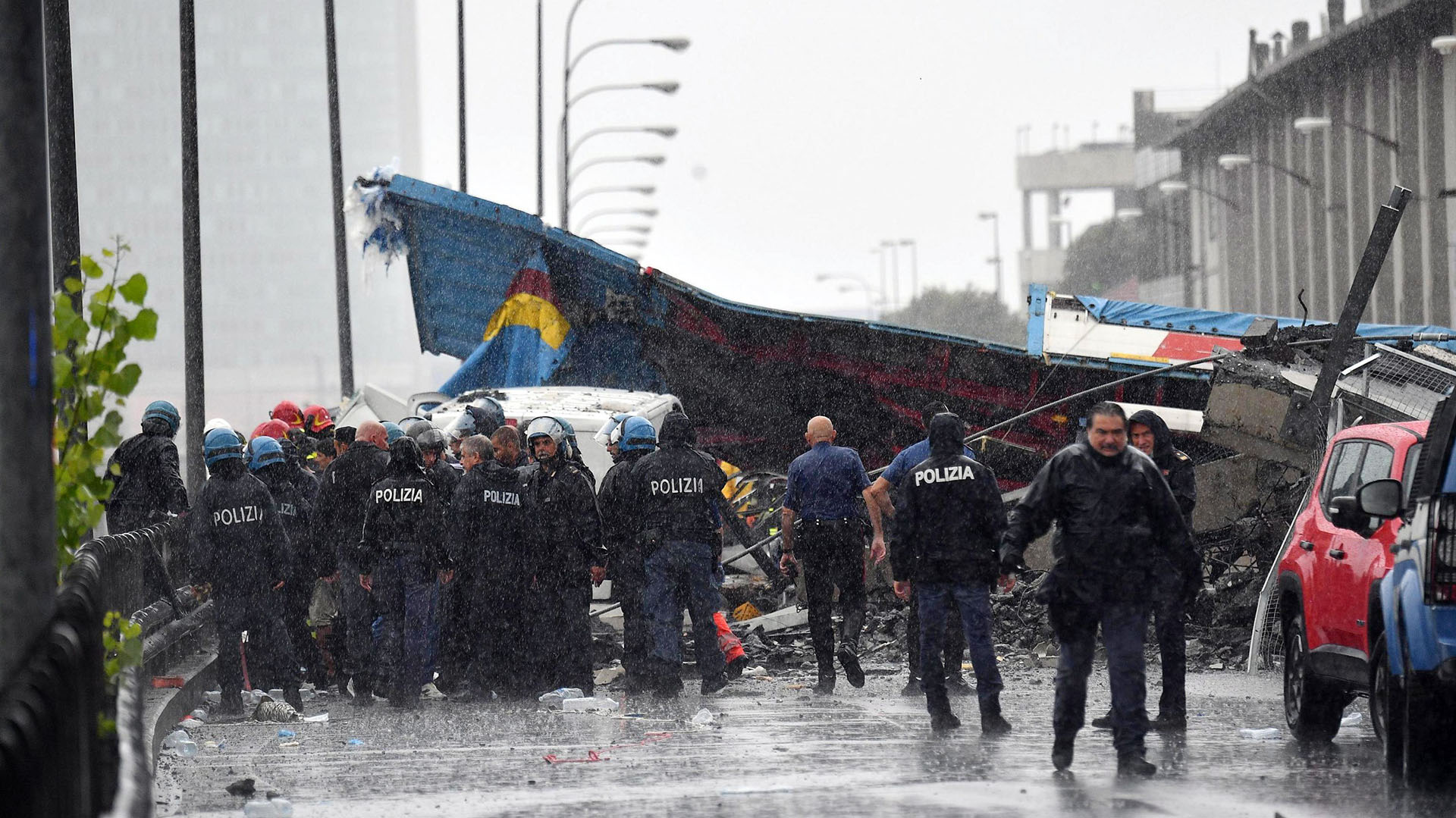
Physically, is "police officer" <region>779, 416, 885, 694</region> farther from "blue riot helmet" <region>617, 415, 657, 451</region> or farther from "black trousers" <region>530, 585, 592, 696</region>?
"black trousers" <region>530, 585, 592, 696</region>

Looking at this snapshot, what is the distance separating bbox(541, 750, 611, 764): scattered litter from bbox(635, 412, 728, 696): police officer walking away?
9.34 ft

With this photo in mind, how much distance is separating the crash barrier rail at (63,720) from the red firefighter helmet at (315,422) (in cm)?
967

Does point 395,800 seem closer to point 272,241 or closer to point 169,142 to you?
point 272,241

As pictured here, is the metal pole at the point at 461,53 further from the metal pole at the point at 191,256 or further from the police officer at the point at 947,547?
the police officer at the point at 947,547

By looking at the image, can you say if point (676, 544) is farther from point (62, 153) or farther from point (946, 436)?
point (62, 153)

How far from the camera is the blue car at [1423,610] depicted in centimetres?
745

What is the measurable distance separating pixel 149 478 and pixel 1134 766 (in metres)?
7.72

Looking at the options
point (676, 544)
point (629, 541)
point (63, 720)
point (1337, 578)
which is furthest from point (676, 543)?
point (63, 720)

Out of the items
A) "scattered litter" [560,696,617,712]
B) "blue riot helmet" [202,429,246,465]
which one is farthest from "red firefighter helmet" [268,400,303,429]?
"scattered litter" [560,696,617,712]

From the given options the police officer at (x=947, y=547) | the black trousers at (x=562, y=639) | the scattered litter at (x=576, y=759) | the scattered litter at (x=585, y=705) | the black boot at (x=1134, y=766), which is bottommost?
the scattered litter at (x=585, y=705)

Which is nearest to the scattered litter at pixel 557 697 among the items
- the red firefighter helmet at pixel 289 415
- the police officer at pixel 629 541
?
the police officer at pixel 629 541

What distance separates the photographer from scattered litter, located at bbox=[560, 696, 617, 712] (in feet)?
39.1

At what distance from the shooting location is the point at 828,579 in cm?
1249

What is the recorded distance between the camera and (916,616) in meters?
13.0
